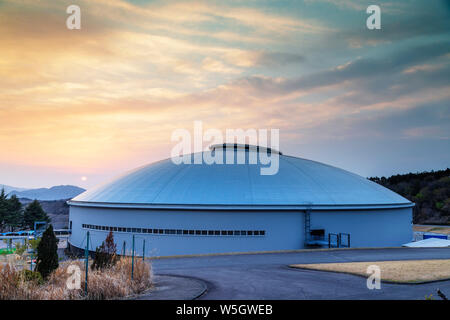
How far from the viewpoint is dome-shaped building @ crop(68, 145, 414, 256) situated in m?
31.4

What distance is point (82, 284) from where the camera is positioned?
12.3 meters

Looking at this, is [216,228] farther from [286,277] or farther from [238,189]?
[286,277]

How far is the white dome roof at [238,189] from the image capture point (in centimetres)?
3209

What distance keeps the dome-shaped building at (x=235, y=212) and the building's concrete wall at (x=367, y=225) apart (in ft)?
0.28

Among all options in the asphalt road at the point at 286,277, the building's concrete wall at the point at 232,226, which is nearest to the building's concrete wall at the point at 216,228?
the building's concrete wall at the point at 232,226

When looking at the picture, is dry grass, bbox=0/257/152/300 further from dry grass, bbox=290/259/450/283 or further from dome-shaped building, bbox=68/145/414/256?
dome-shaped building, bbox=68/145/414/256

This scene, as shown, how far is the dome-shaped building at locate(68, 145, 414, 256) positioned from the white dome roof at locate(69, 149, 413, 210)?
84 millimetres

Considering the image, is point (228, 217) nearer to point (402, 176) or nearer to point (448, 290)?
point (448, 290)

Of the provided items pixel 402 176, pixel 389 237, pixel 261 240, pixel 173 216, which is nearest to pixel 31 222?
pixel 173 216

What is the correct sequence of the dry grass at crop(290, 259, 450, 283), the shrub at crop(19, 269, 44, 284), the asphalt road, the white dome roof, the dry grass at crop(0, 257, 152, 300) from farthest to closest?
the white dome roof < the dry grass at crop(290, 259, 450, 283) < the asphalt road < the shrub at crop(19, 269, 44, 284) < the dry grass at crop(0, 257, 152, 300)

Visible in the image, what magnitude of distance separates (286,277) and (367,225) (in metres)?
21.1

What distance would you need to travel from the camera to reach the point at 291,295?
12531 mm

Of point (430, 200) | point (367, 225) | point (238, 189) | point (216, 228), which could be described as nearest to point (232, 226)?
point (216, 228)

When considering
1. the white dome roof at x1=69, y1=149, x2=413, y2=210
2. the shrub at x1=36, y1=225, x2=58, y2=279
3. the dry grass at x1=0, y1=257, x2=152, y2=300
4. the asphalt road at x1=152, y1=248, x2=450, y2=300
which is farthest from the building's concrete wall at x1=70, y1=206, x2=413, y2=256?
the shrub at x1=36, y1=225, x2=58, y2=279
